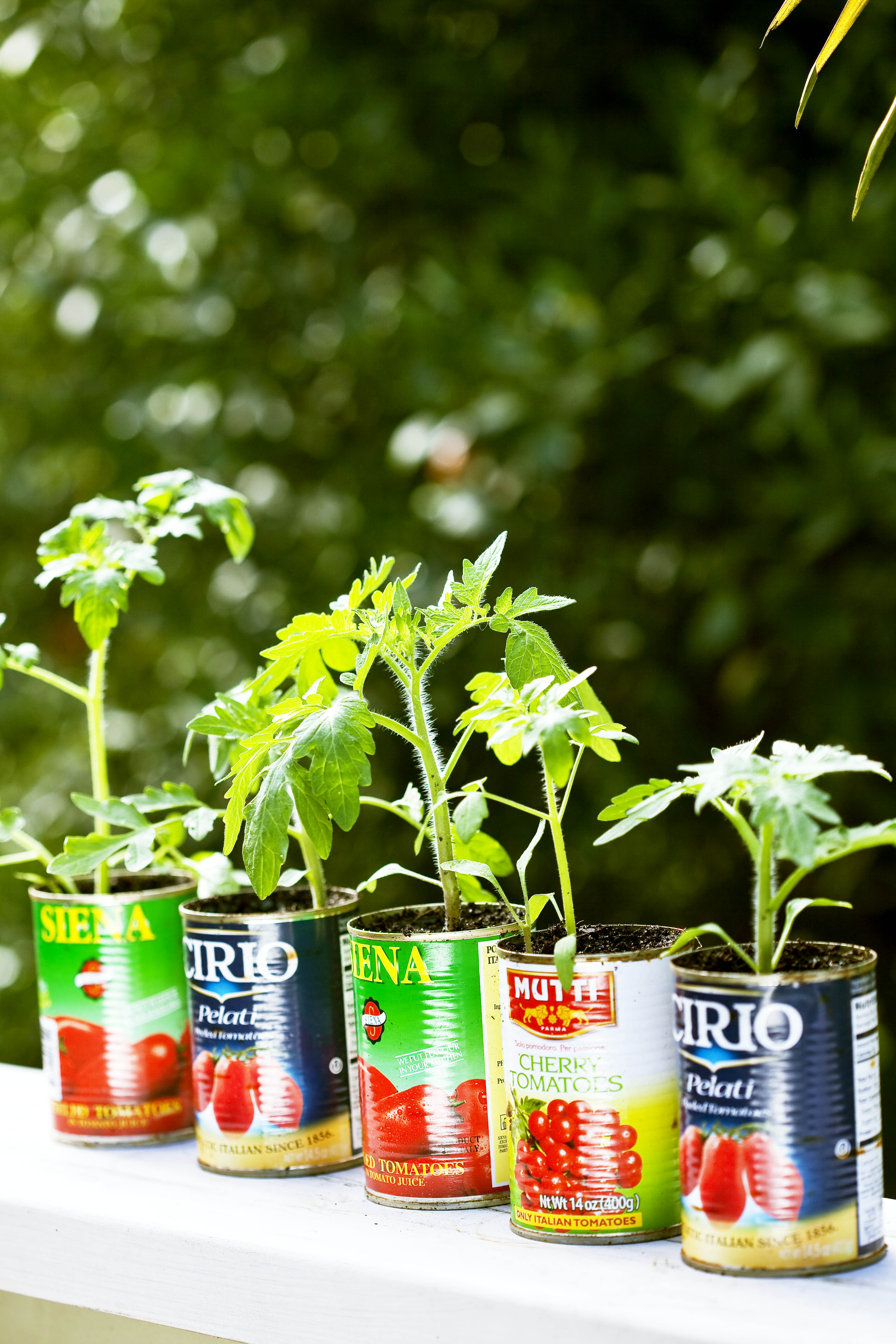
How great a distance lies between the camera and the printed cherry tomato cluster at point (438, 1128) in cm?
68

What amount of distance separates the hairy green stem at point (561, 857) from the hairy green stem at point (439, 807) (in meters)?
0.06

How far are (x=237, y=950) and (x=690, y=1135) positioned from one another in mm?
262

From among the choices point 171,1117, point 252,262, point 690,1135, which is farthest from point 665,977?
point 252,262

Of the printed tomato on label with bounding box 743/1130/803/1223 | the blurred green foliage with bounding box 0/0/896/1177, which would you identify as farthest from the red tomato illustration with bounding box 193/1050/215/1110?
the blurred green foliage with bounding box 0/0/896/1177

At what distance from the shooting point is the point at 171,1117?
2.74 ft

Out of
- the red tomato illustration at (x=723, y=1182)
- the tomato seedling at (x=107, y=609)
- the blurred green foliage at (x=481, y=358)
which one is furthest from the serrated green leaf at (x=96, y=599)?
the blurred green foliage at (x=481, y=358)

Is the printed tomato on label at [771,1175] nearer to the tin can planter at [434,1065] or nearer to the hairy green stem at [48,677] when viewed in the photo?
the tin can planter at [434,1065]

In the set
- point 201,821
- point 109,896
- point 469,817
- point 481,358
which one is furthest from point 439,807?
point 481,358

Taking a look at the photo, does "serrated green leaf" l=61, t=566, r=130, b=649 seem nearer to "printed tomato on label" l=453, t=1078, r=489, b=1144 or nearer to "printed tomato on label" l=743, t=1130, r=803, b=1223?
"printed tomato on label" l=453, t=1078, r=489, b=1144

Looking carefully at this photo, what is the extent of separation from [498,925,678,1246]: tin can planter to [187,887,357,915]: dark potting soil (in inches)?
7.6

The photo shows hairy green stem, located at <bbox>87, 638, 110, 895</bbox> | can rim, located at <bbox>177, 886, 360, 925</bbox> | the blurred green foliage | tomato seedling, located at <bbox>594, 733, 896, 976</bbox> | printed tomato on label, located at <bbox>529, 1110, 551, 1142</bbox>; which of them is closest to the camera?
tomato seedling, located at <bbox>594, 733, 896, 976</bbox>

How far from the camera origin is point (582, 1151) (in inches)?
24.4

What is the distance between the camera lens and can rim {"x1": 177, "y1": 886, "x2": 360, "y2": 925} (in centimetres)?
73

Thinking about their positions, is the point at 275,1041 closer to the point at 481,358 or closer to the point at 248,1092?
the point at 248,1092
